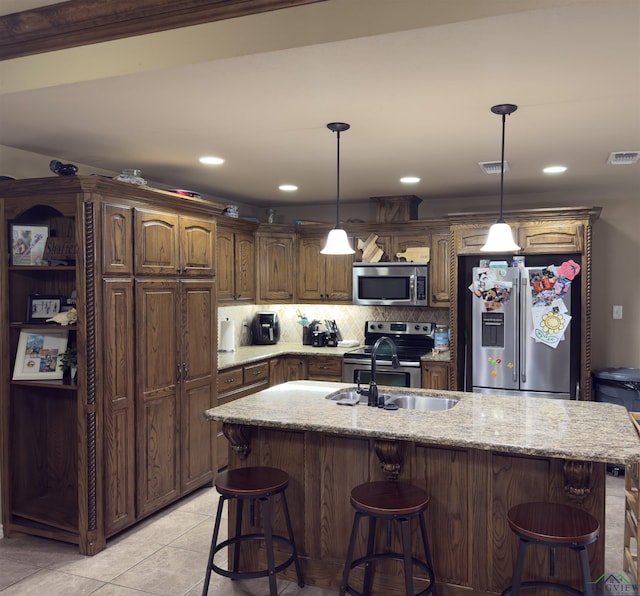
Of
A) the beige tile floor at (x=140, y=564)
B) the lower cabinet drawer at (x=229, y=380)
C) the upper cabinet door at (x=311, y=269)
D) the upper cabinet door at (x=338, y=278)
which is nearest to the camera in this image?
the beige tile floor at (x=140, y=564)

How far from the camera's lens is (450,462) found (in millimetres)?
2588

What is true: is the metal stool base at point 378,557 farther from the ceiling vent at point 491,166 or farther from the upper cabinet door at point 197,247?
the ceiling vent at point 491,166

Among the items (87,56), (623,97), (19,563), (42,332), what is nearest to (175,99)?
(87,56)

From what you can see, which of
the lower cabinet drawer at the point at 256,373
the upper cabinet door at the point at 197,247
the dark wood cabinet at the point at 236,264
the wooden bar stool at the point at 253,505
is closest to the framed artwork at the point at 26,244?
the upper cabinet door at the point at 197,247

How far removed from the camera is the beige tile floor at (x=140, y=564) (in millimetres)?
2797

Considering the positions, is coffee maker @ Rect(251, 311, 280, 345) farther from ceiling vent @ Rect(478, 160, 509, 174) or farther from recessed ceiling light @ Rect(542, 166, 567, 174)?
recessed ceiling light @ Rect(542, 166, 567, 174)

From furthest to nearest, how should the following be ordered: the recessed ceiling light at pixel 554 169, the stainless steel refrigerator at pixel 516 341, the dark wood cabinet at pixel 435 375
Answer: the dark wood cabinet at pixel 435 375
the stainless steel refrigerator at pixel 516 341
the recessed ceiling light at pixel 554 169

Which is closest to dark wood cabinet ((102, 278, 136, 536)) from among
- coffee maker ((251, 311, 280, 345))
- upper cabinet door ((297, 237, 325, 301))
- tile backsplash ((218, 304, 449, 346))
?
tile backsplash ((218, 304, 449, 346))

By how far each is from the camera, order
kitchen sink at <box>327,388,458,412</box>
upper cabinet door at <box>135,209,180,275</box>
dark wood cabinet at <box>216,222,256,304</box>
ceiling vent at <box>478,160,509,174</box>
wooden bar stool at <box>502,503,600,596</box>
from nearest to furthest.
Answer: wooden bar stool at <box>502,503,600,596</box>
kitchen sink at <box>327,388,458,412</box>
upper cabinet door at <box>135,209,180,275</box>
ceiling vent at <box>478,160,509,174</box>
dark wood cabinet at <box>216,222,256,304</box>

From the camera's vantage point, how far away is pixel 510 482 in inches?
98.3

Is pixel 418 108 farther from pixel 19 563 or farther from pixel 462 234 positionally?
pixel 19 563

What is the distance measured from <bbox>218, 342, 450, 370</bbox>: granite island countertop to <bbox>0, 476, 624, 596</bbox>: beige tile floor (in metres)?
1.31

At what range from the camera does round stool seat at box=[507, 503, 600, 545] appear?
203cm

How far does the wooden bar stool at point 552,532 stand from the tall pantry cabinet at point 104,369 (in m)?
2.22
